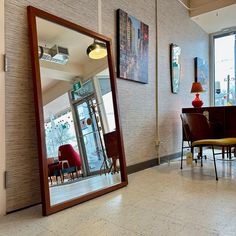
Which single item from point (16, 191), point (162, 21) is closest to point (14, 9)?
point (16, 191)

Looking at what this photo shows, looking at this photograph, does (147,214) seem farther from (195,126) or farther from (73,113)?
(195,126)

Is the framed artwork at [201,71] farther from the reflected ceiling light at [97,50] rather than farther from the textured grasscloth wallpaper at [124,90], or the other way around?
the reflected ceiling light at [97,50]

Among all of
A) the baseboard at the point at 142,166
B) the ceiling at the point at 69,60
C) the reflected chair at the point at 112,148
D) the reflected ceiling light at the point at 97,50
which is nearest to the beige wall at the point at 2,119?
the ceiling at the point at 69,60

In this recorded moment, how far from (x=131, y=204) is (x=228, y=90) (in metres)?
4.31

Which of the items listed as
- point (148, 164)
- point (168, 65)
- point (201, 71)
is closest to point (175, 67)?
point (168, 65)

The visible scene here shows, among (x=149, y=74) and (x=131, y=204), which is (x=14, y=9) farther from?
(x=149, y=74)

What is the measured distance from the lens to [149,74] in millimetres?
3604

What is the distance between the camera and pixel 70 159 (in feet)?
7.30

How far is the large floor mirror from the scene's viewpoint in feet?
6.57

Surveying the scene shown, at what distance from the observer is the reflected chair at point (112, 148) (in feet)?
8.57

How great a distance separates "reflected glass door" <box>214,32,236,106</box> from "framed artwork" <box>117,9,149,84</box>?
109 inches

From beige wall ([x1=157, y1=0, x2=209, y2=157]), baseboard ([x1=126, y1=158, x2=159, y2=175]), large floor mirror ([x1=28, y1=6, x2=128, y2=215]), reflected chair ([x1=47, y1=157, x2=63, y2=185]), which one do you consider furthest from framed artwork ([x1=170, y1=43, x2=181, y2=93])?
reflected chair ([x1=47, y1=157, x2=63, y2=185])

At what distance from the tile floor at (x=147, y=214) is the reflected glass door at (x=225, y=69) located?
3182mm

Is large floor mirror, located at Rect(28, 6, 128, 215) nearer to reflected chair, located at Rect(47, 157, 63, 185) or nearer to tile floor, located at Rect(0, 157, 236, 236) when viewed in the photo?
reflected chair, located at Rect(47, 157, 63, 185)
